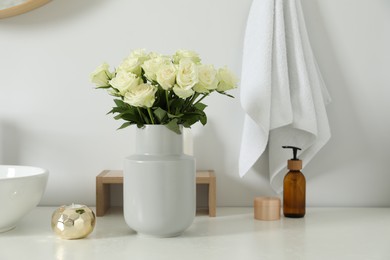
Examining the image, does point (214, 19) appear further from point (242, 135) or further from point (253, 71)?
point (242, 135)

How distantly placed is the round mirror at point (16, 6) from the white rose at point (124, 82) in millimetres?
433

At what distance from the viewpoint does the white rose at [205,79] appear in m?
0.96

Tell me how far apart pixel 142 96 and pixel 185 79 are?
→ 0.08m

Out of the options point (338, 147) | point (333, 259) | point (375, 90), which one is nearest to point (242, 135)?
point (338, 147)

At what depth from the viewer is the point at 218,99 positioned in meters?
1.30

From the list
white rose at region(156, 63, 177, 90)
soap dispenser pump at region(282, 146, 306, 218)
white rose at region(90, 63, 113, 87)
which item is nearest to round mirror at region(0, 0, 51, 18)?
white rose at region(90, 63, 113, 87)

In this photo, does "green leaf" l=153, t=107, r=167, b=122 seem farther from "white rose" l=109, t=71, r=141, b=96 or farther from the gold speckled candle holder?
the gold speckled candle holder

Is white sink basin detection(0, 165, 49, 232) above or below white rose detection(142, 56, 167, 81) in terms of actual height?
below

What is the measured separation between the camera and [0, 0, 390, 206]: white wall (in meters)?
1.30

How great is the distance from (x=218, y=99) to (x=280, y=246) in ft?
1.51

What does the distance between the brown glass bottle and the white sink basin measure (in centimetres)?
52

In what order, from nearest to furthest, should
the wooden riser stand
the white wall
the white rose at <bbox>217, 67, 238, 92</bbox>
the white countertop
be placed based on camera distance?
the white countertop, the white rose at <bbox>217, 67, 238, 92</bbox>, the wooden riser stand, the white wall

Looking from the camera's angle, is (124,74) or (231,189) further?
(231,189)

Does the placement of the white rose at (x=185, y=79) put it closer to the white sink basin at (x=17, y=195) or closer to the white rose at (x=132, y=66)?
the white rose at (x=132, y=66)
